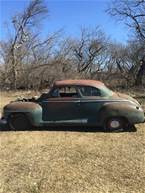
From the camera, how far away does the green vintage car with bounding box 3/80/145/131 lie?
1081 cm

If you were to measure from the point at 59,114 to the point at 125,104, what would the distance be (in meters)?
1.80

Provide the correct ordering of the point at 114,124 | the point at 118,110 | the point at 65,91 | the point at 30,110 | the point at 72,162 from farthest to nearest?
1. the point at 65,91
2. the point at 30,110
3. the point at 114,124
4. the point at 118,110
5. the point at 72,162

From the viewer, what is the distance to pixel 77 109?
11008 millimetres

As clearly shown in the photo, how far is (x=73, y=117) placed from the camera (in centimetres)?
1104

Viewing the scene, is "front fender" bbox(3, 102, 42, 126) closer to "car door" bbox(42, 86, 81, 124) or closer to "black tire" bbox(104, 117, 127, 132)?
"car door" bbox(42, 86, 81, 124)

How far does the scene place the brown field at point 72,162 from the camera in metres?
6.57

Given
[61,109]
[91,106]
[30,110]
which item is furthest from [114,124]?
[30,110]

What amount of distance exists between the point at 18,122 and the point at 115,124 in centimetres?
263

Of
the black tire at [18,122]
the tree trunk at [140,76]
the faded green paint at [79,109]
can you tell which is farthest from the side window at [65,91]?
the tree trunk at [140,76]

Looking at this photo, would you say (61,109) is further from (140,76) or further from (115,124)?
(140,76)

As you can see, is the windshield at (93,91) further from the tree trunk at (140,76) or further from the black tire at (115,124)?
the tree trunk at (140,76)

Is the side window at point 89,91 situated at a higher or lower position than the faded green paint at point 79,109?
higher

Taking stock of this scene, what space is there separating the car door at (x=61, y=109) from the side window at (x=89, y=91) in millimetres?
184

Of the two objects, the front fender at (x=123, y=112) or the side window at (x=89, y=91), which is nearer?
the front fender at (x=123, y=112)
